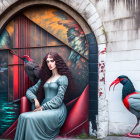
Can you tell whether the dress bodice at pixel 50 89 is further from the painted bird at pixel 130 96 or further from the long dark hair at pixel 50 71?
the painted bird at pixel 130 96

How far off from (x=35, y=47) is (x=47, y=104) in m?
1.58

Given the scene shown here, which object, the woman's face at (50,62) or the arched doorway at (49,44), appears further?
the arched doorway at (49,44)

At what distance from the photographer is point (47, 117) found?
3.63 m

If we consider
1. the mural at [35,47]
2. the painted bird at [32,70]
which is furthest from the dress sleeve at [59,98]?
the painted bird at [32,70]

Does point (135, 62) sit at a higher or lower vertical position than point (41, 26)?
lower

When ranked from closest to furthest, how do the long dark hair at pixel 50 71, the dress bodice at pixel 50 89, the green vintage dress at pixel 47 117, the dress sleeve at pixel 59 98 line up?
the green vintage dress at pixel 47 117 → the dress sleeve at pixel 59 98 → the dress bodice at pixel 50 89 → the long dark hair at pixel 50 71

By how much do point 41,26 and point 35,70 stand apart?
1103mm

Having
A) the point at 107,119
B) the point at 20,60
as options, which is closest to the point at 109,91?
the point at 107,119

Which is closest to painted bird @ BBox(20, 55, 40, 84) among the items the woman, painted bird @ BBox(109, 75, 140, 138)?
the woman

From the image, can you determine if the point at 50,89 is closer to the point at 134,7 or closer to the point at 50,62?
the point at 50,62

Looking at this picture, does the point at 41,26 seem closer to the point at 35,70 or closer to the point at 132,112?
the point at 35,70

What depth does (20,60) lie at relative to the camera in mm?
4812

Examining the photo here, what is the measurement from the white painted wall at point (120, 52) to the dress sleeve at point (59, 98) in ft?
2.85

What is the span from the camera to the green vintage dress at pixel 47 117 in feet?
11.5
